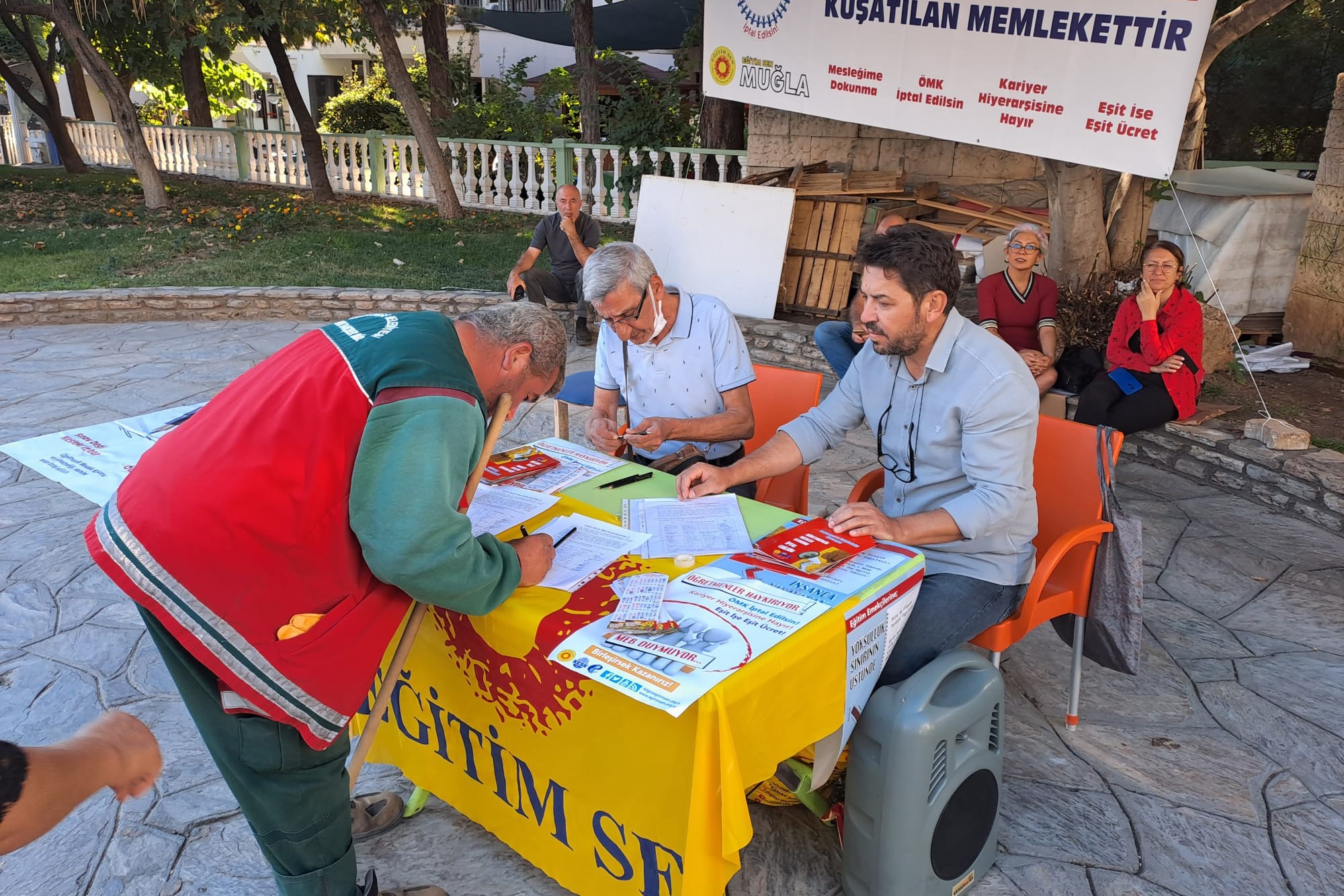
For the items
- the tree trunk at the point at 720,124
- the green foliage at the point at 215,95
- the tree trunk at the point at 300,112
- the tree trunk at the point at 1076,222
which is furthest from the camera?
the green foliage at the point at 215,95

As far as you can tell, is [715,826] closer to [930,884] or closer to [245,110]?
[930,884]

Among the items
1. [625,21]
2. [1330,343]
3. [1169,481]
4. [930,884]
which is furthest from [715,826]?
[625,21]

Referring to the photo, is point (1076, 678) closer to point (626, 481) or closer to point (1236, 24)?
point (626, 481)

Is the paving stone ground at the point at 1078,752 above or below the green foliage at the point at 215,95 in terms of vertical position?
below

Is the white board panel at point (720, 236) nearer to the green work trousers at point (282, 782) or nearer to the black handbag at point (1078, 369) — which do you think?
the black handbag at point (1078, 369)

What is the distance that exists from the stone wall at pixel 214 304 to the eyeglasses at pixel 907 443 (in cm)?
662

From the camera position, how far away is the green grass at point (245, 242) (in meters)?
10.1

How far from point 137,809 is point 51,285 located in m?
8.76

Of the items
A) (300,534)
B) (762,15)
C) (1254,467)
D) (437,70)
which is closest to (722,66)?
(762,15)

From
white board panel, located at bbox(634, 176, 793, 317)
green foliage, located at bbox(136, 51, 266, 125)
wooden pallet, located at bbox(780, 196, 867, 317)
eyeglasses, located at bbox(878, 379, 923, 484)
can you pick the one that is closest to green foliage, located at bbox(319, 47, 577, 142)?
green foliage, located at bbox(136, 51, 266, 125)

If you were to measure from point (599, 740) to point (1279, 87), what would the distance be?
14.1 metres

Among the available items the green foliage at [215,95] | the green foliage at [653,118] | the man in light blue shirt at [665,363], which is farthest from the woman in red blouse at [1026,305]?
the green foliage at [215,95]

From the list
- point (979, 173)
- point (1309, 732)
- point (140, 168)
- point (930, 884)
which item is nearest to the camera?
point (930, 884)

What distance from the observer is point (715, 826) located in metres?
1.94
